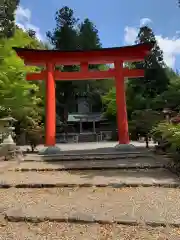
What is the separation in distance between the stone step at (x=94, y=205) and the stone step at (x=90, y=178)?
0.22 m

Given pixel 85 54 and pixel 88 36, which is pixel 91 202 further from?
pixel 88 36

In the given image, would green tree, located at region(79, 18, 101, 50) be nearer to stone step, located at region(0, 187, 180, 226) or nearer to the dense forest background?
the dense forest background

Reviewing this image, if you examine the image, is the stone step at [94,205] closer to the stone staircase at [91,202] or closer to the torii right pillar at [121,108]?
the stone staircase at [91,202]

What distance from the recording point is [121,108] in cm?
1228

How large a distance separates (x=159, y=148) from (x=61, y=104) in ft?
73.5

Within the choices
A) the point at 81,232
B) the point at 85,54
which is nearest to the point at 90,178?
the point at 81,232

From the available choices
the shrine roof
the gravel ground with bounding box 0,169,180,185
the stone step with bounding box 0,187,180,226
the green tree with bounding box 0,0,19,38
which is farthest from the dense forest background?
the stone step with bounding box 0,187,180,226

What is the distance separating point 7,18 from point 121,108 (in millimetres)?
11473

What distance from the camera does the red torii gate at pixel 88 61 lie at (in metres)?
12.2

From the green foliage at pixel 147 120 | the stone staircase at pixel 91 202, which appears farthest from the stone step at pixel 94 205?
the green foliage at pixel 147 120

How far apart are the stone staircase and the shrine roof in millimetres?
6360

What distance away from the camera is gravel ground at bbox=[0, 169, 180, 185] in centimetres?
583

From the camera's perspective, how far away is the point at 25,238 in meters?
3.31

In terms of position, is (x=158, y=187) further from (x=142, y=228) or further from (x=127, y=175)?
(x=142, y=228)
